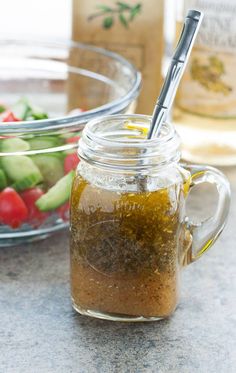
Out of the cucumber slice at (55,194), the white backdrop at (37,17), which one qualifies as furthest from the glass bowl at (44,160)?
the white backdrop at (37,17)

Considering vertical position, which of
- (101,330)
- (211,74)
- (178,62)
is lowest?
(101,330)

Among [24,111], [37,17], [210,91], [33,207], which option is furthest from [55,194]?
[37,17]

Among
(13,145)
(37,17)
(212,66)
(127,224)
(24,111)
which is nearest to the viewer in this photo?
(127,224)

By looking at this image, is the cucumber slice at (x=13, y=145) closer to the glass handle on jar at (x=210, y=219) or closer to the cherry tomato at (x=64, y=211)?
the cherry tomato at (x=64, y=211)

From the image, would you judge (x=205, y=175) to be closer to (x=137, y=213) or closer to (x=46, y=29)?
(x=137, y=213)

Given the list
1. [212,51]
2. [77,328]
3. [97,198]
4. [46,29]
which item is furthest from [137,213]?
[46,29]

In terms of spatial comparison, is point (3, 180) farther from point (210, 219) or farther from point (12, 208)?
point (210, 219)
